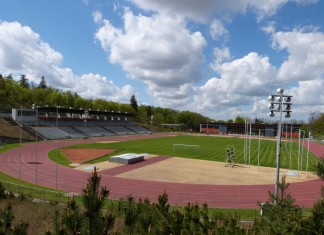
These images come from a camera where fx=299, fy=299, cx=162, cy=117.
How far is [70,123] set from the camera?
4043 inches

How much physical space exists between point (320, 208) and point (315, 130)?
446ft

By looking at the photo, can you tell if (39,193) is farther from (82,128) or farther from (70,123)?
(70,123)

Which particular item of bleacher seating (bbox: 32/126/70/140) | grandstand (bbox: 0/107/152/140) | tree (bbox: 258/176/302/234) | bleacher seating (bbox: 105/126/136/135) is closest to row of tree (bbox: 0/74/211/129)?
grandstand (bbox: 0/107/152/140)

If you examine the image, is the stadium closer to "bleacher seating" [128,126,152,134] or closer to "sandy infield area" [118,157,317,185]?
"sandy infield area" [118,157,317,185]

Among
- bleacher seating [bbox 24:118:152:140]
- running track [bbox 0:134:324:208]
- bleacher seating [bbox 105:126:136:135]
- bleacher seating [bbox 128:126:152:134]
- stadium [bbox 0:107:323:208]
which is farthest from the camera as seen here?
bleacher seating [bbox 128:126:152:134]

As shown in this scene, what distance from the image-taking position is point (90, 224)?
507cm

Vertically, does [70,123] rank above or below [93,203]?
below

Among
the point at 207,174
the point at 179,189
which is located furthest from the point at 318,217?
the point at 207,174

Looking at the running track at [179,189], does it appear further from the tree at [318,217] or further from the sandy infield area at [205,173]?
the tree at [318,217]

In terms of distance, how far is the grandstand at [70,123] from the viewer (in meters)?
84.4

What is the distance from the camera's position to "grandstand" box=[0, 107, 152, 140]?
8444 cm

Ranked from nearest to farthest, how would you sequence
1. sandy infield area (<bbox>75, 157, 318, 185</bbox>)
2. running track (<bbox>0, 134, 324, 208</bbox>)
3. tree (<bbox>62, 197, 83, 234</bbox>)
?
1. tree (<bbox>62, 197, 83, 234</bbox>)
2. running track (<bbox>0, 134, 324, 208</bbox>)
3. sandy infield area (<bbox>75, 157, 318, 185</bbox>)

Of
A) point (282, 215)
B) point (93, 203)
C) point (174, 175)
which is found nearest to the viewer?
point (93, 203)

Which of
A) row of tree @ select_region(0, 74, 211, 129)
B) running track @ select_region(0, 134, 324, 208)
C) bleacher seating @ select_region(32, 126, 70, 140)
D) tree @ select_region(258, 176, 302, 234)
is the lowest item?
running track @ select_region(0, 134, 324, 208)
